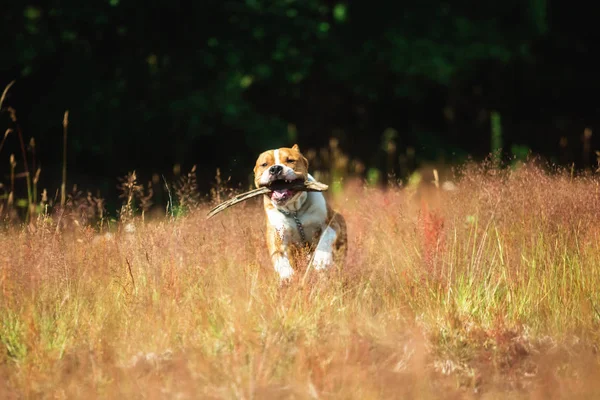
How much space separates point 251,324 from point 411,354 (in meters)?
0.86

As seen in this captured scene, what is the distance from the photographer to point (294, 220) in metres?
5.52

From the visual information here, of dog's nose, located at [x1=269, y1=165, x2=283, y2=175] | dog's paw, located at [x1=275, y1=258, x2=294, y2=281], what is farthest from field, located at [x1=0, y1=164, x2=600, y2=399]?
dog's nose, located at [x1=269, y1=165, x2=283, y2=175]

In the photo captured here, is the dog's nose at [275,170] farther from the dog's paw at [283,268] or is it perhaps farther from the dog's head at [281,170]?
the dog's paw at [283,268]

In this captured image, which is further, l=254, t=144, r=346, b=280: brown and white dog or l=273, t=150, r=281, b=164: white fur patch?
l=273, t=150, r=281, b=164: white fur patch

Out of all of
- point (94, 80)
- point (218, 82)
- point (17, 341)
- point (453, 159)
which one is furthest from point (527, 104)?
point (17, 341)

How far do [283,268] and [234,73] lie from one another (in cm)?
572

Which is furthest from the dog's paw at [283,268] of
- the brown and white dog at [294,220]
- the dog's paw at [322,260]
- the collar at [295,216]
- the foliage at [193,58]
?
the foliage at [193,58]

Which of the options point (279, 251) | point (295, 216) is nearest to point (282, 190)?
point (295, 216)

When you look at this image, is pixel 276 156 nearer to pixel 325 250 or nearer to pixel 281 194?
pixel 281 194

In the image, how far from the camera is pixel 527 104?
48.0ft

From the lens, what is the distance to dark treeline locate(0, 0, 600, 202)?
10258 mm

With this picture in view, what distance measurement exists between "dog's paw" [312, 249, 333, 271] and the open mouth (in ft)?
1.37

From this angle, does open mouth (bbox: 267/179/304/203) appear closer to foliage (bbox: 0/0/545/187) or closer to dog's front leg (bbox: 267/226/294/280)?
dog's front leg (bbox: 267/226/294/280)

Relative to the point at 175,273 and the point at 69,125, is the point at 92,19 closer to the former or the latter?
the point at 69,125
